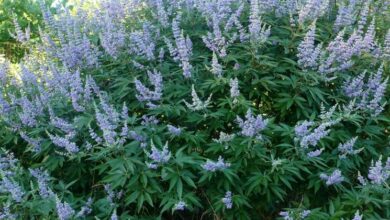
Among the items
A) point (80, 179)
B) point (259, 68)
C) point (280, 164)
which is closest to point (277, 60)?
point (259, 68)

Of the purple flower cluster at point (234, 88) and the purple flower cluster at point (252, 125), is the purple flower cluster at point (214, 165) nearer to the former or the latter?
the purple flower cluster at point (252, 125)

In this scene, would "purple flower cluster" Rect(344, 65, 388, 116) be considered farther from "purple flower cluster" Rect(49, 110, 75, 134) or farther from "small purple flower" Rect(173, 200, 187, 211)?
"purple flower cluster" Rect(49, 110, 75, 134)

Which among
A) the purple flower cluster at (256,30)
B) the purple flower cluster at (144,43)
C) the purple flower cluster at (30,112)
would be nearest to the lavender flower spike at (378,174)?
the purple flower cluster at (256,30)

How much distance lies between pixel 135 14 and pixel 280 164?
2.73 m

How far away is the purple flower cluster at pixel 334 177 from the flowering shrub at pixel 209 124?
0.05 ft

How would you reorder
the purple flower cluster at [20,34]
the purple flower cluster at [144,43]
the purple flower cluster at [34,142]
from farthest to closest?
1. the purple flower cluster at [20,34]
2. the purple flower cluster at [144,43]
3. the purple flower cluster at [34,142]

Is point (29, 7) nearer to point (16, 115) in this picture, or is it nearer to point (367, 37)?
point (16, 115)

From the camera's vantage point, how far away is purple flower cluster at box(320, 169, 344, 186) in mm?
4246

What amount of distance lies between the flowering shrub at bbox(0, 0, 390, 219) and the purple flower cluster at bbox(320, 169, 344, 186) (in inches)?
0.6

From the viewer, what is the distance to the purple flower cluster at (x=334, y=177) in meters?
4.25

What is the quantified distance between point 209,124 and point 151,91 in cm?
63

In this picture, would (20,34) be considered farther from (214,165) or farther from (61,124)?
(214,165)

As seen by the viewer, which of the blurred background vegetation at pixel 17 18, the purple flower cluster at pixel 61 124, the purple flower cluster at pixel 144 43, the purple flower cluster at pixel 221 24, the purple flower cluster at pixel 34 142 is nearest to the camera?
the purple flower cluster at pixel 61 124

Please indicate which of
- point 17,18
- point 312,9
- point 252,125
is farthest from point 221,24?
point 17,18
